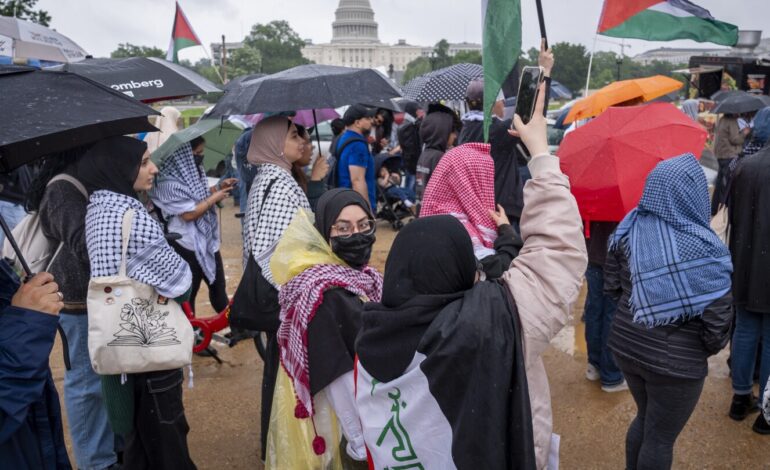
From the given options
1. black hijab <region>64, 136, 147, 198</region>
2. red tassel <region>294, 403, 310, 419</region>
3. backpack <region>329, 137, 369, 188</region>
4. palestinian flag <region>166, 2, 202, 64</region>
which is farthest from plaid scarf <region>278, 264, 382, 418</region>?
palestinian flag <region>166, 2, 202, 64</region>

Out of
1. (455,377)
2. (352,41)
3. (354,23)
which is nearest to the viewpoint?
(455,377)

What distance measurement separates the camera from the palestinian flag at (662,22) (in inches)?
138

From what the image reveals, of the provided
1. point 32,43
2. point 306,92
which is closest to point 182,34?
point 32,43

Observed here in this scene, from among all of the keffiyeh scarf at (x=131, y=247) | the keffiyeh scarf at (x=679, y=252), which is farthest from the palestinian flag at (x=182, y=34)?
the keffiyeh scarf at (x=679, y=252)

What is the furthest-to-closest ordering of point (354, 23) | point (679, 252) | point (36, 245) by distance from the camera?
1. point (354, 23)
2. point (36, 245)
3. point (679, 252)

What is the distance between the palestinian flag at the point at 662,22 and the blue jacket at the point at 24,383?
3163mm

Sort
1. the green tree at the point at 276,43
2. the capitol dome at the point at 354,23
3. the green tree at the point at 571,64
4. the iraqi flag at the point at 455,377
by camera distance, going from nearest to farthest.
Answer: the iraqi flag at the point at 455,377
the green tree at the point at 571,64
the green tree at the point at 276,43
the capitol dome at the point at 354,23

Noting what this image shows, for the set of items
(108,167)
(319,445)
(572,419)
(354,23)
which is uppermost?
(354,23)

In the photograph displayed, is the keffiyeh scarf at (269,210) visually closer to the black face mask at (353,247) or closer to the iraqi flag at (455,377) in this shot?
the black face mask at (353,247)

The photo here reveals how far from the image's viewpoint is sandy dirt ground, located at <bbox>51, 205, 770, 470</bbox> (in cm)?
379

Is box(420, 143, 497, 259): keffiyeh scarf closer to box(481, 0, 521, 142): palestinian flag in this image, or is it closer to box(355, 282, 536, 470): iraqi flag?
box(481, 0, 521, 142): palestinian flag

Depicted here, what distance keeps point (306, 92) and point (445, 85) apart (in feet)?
12.4

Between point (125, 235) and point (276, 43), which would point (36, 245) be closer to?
point (125, 235)

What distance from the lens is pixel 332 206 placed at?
280cm
